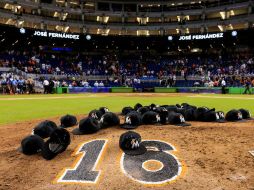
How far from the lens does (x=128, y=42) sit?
53.5 meters

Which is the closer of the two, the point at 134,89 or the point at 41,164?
the point at 41,164

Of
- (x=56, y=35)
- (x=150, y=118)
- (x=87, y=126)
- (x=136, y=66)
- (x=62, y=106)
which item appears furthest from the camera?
(x=136, y=66)

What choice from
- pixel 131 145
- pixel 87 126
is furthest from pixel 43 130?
pixel 131 145

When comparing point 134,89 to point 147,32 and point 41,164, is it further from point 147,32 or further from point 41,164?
point 41,164

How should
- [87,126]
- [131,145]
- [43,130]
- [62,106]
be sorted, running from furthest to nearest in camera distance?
[62,106], [87,126], [43,130], [131,145]

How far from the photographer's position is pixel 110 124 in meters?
8.34

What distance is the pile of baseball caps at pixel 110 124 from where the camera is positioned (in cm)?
594

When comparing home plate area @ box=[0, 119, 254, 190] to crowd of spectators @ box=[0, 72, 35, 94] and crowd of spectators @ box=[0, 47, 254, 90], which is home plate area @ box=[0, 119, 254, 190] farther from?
crowd of spectators @ box=[0, 47, 254, 90]

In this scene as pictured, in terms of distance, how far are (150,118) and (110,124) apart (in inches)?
50.7

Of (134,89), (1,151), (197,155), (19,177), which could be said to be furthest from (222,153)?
(134,89)

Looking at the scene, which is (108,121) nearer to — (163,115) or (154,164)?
(163,115)

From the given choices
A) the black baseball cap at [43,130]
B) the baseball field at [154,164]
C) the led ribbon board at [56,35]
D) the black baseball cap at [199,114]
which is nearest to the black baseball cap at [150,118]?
the baseball field at [154,164]

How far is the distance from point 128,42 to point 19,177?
50.2m

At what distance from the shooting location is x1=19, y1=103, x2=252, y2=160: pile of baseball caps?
5.94 meters
